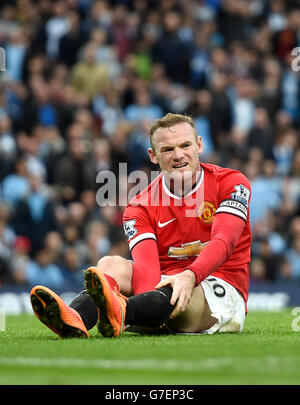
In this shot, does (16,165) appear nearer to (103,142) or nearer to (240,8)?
(103,142)

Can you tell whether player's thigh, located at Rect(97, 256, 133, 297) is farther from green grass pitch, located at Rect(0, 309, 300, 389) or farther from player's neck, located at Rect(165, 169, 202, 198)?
player's neck, located at Rect(165, 169, 202, 198)

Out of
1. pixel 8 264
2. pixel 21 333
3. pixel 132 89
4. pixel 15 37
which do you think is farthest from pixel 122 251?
pixel 21 333

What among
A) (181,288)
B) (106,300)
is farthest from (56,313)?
(181,288)

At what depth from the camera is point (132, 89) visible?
16234 millimetres

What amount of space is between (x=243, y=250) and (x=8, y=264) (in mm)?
6810

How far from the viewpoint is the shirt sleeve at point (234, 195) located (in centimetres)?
639

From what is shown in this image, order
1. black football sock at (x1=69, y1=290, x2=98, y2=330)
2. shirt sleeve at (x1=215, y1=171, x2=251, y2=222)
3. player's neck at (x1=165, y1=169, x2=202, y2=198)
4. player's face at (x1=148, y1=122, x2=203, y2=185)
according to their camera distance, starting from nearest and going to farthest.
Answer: black football sock at (x1=69, y1=290, x2=98, y2=330) → shirt sleeve at (x1=215, y1=171, x2=251, y2=222) → player's face at (x1=148, y1=122, x2=203, y2=185) → player's neck at (x1=165, y1=169, x2=202, y2=198)

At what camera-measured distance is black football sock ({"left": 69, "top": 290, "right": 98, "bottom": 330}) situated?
611cm

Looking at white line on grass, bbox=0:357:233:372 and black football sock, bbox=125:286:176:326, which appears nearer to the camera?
white line on grass, bbox=0:357:233:372

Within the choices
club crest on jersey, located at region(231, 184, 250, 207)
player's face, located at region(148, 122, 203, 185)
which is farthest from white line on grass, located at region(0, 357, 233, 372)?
player's face, located at region(148, 122, 203, 185)

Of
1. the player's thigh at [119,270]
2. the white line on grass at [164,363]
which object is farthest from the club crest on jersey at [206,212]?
the white line on grass at [164,363]

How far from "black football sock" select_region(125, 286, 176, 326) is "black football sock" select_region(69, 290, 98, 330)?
299mm

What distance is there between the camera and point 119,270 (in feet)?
20.7

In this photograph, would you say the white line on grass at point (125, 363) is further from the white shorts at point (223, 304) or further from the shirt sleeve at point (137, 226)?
the shirt sleeve at point (137, 226)
